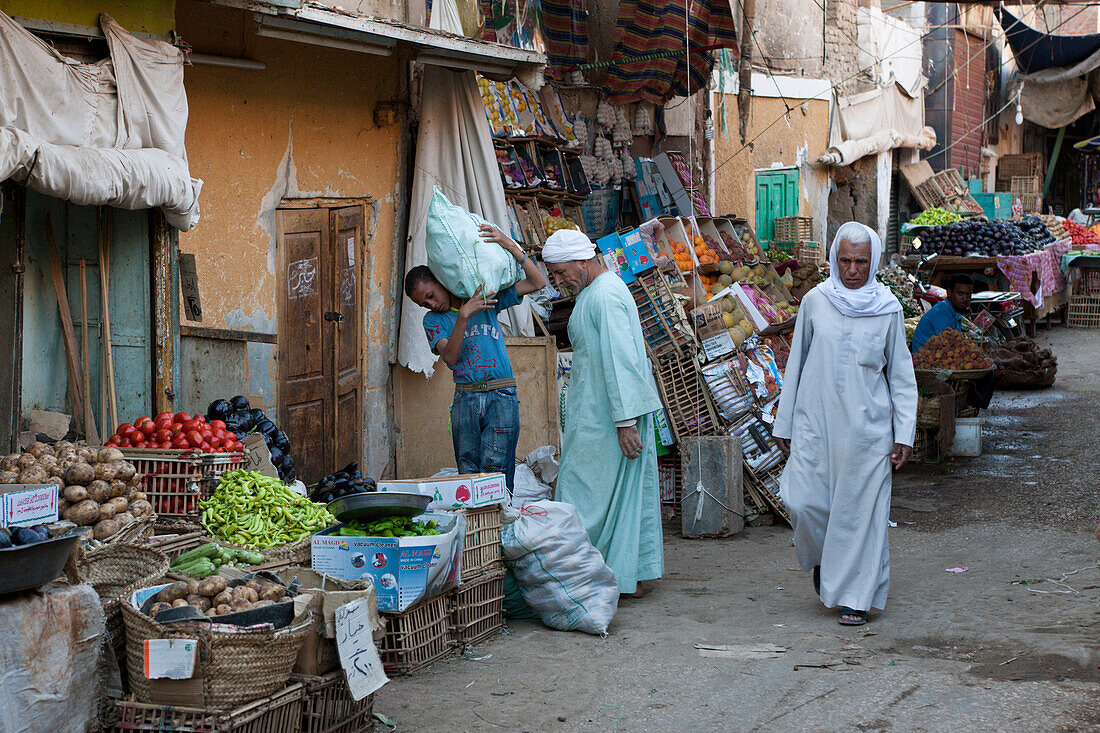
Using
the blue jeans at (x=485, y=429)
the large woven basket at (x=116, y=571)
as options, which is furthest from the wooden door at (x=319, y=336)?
the large woven basket at (x=116, y=571)

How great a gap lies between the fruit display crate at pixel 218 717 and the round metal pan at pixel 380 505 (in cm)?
112

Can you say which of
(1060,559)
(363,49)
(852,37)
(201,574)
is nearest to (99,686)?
(201,574)

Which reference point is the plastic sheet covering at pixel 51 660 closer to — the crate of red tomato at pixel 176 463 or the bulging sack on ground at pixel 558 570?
the crate of red tomato at pixel 176 463

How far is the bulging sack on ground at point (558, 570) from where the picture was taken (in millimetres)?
5059

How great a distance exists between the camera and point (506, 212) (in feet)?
26.5

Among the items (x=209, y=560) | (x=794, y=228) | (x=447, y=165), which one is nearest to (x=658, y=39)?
(x=447, y=165)

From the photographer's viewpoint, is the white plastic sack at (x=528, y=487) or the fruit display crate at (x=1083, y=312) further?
the fruit display crate at (x=1083, y=312)

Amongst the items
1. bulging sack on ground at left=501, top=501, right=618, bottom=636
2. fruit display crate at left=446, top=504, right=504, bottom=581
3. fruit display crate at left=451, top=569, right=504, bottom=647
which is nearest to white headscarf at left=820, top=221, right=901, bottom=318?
bulging sack on ground at left=501, top=501, right=618, bottom=636

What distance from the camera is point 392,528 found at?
4.54 metres

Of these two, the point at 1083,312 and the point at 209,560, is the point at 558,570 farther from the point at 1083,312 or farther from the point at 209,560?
the point at 1083,312

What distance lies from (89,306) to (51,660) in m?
2.55

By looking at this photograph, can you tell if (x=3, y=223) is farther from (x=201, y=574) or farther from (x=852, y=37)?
(x=852, y=37)

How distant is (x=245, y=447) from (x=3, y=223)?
4.99 feet

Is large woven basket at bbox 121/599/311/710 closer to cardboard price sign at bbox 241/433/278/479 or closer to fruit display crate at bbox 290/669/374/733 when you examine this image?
fruit display crate at bbox 290/669/374/733
